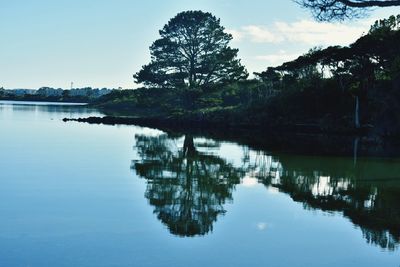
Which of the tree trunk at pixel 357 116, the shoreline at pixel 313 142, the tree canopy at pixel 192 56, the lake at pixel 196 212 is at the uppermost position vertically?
the tree canopy at pixel 192 56

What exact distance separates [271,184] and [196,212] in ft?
16.5

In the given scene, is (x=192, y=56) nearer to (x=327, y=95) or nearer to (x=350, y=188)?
(x=327, y=95)

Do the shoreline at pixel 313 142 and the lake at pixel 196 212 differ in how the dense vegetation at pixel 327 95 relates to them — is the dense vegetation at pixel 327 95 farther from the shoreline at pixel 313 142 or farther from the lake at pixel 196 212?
the lake at pixel 196 212

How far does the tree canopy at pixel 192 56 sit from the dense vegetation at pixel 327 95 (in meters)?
1.61

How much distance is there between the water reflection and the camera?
461 inches

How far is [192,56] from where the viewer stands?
200ft

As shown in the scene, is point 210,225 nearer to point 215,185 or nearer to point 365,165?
point 215,185

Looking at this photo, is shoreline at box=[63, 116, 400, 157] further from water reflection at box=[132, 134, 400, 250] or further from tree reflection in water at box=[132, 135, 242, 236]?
tree reflection in water at box=[132, 135, 242, 236]

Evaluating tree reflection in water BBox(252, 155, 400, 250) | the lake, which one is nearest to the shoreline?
tree reflection in water BBox(252, 155, 400, 250)

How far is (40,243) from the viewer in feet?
30.8

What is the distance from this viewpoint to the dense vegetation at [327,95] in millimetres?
33969

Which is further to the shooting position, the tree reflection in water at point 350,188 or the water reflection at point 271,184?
the water reflection at point 271,184

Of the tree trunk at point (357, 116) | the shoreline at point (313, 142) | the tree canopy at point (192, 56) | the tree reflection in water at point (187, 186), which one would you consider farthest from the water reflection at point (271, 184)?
the tree canopy at point (192, 56)

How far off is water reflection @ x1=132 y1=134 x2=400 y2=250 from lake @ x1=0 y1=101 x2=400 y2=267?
41 mm
